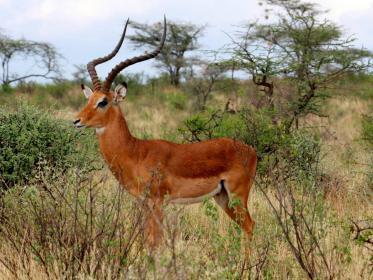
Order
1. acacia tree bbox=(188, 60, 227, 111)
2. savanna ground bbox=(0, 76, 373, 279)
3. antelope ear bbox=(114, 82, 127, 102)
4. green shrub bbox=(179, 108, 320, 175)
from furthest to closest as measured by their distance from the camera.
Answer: acacia tree bbox=(188, 60, 227, 111), green shrub bbox=(179, 108, 320, 175), antelope ear bbox=(114, 82, 127, 102), savanna ground bbox=(0, 76, 373, 279)

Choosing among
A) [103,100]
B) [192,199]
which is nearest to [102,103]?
[103,100]

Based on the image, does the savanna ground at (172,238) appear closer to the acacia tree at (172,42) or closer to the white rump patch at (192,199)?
the white rump patch at (192,199)

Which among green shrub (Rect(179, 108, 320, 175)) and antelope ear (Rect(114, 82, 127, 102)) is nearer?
antelope ear (Rect(114, 82, 127, 102))

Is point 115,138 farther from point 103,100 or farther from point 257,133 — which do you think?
point 257,133

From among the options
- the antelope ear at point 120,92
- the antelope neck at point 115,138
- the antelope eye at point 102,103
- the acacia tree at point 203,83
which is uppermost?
the antelope ear at point 120,92

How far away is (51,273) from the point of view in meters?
4.96

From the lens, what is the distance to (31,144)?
7.40 m

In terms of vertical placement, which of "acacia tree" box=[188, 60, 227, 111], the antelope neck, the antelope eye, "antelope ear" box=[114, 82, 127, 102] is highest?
"antelope ear" box=[114, 82, 127, 102]

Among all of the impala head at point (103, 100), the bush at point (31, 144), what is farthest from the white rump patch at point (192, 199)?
the bush at point (31, 144)

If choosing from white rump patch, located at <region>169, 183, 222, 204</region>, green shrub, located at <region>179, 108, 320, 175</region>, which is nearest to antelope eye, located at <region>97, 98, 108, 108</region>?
white rump patch, located at <region>169, 183, 222, 204</region>

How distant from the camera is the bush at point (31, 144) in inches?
285

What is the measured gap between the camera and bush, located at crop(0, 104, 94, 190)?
285 inches

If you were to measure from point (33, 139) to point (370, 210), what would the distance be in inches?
149

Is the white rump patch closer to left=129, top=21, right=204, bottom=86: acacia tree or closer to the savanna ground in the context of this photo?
Result: the savanna ground
